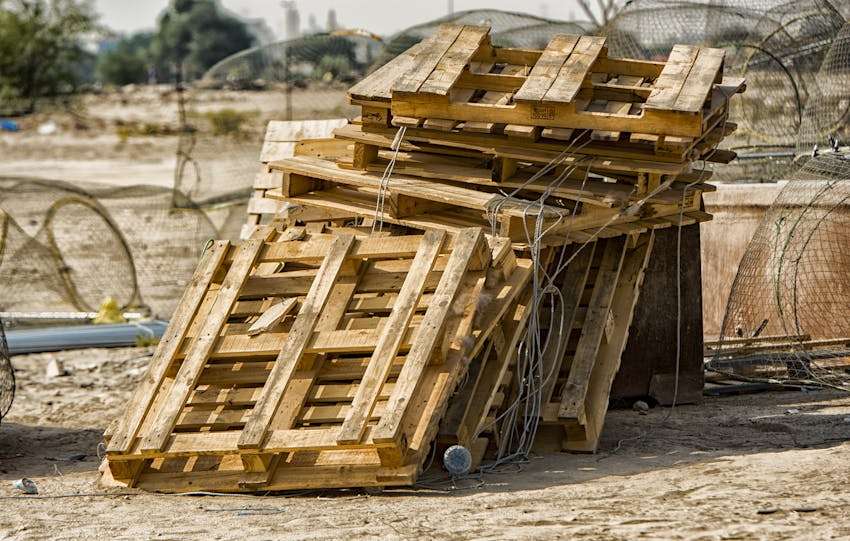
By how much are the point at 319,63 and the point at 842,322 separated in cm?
872

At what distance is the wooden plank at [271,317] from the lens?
Result: 637cm

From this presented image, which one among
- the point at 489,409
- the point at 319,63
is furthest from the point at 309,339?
the point at 319,63

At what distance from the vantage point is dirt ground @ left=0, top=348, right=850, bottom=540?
506 centimetres

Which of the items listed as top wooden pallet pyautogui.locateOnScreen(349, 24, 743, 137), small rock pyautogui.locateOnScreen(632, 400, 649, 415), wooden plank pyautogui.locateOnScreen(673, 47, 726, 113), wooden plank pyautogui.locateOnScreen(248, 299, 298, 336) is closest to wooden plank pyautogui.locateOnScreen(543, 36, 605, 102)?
top wooden pallet pyautogui.locateOnScreen(349, 24, 743, 137)

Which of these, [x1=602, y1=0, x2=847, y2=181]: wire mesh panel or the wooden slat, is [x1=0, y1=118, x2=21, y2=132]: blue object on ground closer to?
[x1=602, y1=0, x2=847, y2=181]: wire mesh panel

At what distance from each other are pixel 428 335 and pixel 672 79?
6.52 feet

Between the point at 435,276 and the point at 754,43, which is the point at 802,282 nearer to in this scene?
the point at 435,276

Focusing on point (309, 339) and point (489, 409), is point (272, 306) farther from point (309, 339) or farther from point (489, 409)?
point (489, 409)

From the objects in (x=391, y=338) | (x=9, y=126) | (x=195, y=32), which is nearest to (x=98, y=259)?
(x=391, y=338)

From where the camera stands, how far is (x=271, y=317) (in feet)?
21.0

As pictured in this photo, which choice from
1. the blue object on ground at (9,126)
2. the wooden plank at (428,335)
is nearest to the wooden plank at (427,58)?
the wooden plank at (428,335)

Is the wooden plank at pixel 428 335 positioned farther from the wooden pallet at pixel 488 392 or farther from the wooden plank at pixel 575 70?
the wooden plank at pixel 575 70

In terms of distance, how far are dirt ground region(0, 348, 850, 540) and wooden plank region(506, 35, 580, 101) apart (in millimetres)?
1847

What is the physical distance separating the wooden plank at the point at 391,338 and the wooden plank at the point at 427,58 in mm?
940
